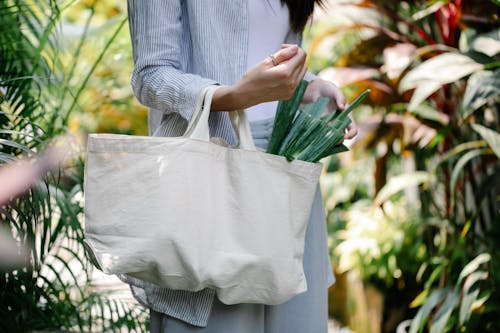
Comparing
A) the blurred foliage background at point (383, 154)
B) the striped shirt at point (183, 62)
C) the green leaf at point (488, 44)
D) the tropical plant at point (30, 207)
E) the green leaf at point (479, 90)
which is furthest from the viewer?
the green leaf at point (488, 44)

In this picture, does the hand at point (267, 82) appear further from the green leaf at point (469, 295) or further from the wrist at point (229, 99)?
the green leaf at point (469, 295)

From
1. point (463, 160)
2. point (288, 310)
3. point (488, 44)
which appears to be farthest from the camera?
point (463, 160)

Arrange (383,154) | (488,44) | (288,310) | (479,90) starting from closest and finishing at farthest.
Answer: (288,310) < (479,90) < (488,44) < (383,154)

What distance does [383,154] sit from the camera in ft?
9.07

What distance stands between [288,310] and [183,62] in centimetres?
44

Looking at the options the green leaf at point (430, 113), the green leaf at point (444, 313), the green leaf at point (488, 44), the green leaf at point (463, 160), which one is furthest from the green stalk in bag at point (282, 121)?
the green leaf at point (430, 113)

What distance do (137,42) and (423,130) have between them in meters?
1.70

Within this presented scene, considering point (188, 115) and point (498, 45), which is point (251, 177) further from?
point (498, 45)

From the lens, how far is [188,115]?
102 centimetres

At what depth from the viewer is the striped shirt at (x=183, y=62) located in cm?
106

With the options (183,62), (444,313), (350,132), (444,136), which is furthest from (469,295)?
(183,62)

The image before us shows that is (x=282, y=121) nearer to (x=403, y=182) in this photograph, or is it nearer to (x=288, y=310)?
(x=288, y=310)

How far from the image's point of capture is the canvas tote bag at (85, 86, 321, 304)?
3.14 feet

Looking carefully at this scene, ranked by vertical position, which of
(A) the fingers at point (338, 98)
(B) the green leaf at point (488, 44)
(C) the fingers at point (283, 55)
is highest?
(B) the green leaf at point (488, 44)
